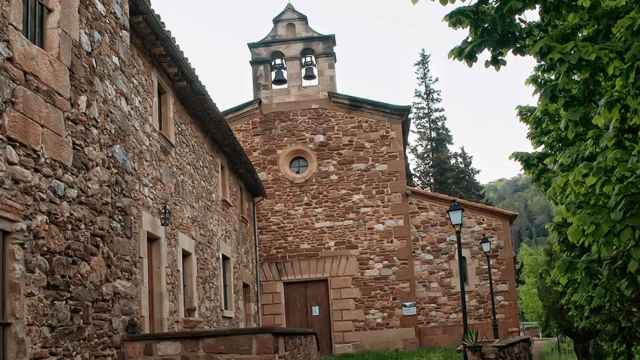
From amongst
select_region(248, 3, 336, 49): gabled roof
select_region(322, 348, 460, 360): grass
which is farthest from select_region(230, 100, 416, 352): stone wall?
select_region(248, 3, 336, 49): gabled roof

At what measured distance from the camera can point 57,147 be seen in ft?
19.9

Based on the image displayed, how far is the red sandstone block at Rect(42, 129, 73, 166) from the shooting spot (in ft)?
19.2

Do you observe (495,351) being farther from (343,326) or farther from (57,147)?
(57,147)

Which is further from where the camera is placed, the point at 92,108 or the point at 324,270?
the point at 324,270

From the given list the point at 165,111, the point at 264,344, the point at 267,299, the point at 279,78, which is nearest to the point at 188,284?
the point at 165,111

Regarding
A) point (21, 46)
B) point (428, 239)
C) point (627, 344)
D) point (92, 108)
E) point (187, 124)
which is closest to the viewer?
point (21, 46)

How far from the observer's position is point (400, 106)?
770 inches

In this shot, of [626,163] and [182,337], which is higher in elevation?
[626,163]

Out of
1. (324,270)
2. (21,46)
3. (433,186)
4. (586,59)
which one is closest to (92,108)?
(21,46)

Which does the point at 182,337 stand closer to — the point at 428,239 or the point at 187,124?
the point at 187,124

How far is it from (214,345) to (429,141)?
33.5m

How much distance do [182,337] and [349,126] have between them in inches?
519

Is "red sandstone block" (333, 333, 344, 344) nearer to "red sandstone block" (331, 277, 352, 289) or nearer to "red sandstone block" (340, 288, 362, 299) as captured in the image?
"red sandstone block" (340, 288, 362, 299)

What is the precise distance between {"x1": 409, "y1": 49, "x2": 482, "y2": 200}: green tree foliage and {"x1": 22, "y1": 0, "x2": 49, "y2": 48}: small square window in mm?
30887
